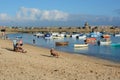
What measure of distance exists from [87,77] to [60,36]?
280 ft

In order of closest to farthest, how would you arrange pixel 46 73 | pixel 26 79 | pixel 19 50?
1. pixel 26 79
2. pixel 46 73
3. pixel 19 50

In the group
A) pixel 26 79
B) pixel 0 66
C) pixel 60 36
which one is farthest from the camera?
pixel 60 36

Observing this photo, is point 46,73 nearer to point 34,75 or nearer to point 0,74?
point 34,75

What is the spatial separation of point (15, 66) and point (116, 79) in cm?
611

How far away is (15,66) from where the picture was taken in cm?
1878

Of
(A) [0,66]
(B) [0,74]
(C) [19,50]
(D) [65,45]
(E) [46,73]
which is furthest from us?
(D) [65,45]

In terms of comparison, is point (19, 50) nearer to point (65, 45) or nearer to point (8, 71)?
point (8, 71)

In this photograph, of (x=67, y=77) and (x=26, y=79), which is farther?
(x=67, y=77)

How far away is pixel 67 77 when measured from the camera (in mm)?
16172

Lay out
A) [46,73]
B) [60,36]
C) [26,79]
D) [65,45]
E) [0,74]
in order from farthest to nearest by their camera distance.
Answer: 1. [60,36]
2. [65,45]
3. [46,73]
4. [0,74]
5. [26,79]

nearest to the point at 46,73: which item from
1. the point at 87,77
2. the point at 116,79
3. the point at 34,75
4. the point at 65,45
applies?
the point at 34,75

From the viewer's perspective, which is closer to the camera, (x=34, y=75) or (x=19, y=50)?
(x=34, y=75)

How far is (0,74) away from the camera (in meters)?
15.9

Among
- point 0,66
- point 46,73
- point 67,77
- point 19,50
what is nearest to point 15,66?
point 0,66
